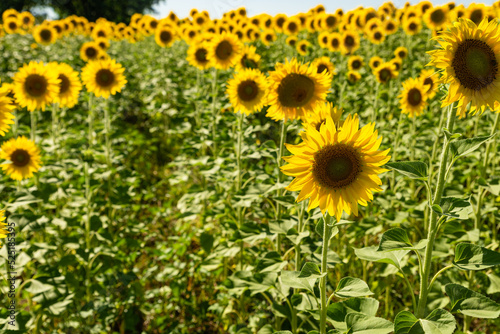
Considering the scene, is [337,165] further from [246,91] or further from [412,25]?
[412,25]

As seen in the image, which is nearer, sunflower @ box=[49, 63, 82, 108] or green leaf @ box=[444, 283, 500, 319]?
green leaf @ box=[444, 283, 500, 319]

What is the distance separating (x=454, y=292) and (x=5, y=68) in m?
11.6


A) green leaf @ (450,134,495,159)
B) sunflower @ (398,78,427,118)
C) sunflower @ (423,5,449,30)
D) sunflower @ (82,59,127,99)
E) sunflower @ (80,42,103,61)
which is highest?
sunflower @ (423,5,449,30)

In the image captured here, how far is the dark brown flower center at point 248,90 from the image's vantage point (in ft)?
10.4

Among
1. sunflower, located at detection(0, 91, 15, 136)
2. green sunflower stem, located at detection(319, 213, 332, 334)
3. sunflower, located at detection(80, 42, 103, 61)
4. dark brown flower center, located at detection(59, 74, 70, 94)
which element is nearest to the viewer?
green sunflower stem, located at detection(319, 213, 332, 334)

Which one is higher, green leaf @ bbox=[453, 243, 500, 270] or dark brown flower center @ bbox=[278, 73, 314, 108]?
dark brown flower center @ bbox=[278, 73, 314, 108]

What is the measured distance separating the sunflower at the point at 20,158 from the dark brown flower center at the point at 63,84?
3.33 feet

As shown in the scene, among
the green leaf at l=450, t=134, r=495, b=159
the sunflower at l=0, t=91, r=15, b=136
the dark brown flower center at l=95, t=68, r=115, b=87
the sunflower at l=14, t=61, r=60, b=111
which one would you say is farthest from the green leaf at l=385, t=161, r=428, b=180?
the dark brown flower center at l=95, t=68, r=115, b=87

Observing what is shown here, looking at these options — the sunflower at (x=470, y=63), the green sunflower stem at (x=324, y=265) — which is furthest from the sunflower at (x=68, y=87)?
the sunflower at (x=470, y=63)

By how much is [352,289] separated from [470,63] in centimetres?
113

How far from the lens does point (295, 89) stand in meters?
2.56

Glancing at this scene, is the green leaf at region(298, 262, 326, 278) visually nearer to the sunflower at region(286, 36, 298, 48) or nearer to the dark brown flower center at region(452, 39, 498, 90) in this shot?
the dark brown flower center at region(452, 39, 498, 90)

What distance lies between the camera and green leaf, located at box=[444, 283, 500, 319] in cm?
162

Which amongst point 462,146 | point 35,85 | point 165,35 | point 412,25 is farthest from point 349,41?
point 462,146
